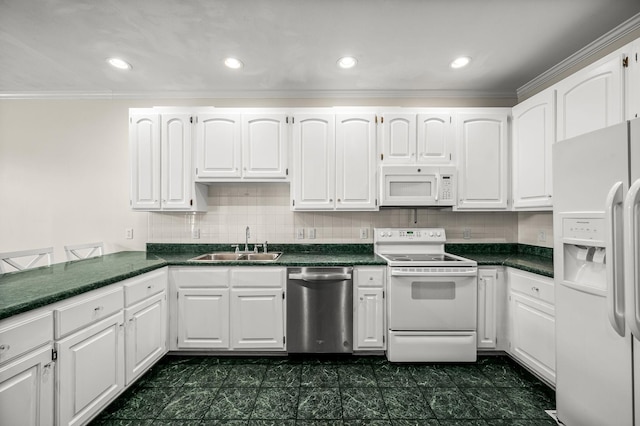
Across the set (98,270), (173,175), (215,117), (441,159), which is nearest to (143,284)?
(98,270)

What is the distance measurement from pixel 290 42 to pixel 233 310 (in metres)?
2.33

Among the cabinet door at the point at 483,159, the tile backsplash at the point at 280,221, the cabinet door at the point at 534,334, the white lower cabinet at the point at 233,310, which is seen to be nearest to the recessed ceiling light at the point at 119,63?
the tile backsplash at the point at 280,221

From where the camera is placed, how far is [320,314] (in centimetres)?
251

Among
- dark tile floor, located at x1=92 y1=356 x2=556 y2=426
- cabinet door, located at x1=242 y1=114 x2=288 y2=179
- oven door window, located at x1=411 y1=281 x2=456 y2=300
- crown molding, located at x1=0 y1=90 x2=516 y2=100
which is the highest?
crown molding, located at x1=0 y1=90 x2=516 y2=100

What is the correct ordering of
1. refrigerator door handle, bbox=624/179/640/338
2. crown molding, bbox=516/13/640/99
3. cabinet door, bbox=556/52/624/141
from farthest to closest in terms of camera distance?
1. crown molding, bbox=516/13/640/99
2. cabinet door, bbox=556/52/624/141
3. refrigerator door handle, bbox=624/179/640/338

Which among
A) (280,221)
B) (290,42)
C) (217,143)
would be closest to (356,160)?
(280,221)

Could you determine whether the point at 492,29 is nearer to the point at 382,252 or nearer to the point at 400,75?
the point at 400,75

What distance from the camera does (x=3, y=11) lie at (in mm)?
1882

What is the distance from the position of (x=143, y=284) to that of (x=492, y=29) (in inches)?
129

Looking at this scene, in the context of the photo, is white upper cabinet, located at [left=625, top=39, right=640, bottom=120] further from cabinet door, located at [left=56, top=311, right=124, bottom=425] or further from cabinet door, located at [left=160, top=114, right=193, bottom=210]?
cabinet door, located at [left=56, top=311, right=124, bottom=425]

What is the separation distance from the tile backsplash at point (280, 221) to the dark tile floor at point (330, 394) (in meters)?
1.23

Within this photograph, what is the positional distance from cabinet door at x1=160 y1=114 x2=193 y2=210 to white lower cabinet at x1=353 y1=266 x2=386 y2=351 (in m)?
1.91

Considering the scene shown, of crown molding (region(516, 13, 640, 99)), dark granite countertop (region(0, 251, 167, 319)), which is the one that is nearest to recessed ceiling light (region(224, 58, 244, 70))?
dark granite countertop (region(0, 251, 167, 319))

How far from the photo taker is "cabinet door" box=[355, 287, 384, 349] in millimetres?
2533
